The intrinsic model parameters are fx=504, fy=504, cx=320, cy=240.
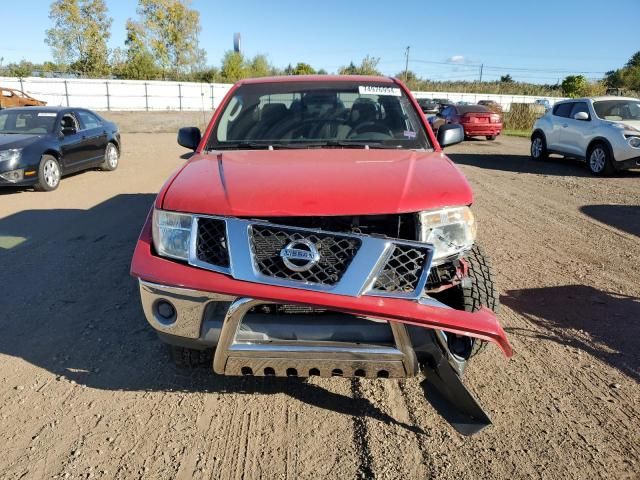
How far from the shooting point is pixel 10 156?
333 inches

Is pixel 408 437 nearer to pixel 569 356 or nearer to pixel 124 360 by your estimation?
pixel 569 356

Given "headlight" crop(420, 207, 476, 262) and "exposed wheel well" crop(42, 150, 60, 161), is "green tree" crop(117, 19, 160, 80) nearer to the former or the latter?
"exposed wheel well" crop(42, 150, 60, 161)

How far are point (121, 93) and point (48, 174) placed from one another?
1053 inches

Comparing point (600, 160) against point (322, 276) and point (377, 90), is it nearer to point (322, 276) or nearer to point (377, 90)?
point (377, 90)

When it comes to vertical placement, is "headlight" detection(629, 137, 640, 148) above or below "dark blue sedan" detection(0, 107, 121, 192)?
above

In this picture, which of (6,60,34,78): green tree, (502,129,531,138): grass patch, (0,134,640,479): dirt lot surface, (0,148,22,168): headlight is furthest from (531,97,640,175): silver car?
(6,60,34,78): green tree

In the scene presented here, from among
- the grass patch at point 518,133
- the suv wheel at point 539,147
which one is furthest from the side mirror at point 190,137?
the grass patch at point 518,133

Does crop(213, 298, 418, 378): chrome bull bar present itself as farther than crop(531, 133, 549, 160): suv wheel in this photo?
No

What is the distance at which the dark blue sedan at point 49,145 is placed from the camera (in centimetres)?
854

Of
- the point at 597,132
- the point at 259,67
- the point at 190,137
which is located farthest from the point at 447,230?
the point at 259,67

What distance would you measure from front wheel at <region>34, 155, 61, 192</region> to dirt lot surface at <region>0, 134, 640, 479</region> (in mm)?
4273

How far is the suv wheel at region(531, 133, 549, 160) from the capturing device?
44.1 feet

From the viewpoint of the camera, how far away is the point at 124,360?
3.29m

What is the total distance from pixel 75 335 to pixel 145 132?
2189 cm
